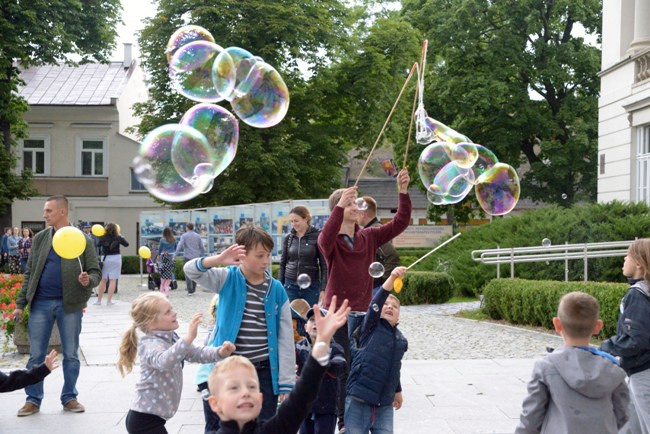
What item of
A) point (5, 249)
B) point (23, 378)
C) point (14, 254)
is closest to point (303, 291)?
point (23, 378)

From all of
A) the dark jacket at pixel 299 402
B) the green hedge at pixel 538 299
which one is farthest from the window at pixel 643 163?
the dark jacket at pixel 299 402

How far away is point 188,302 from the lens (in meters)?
19.5

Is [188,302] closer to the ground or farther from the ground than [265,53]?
closer to the ground

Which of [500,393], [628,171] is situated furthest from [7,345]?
[628,171]

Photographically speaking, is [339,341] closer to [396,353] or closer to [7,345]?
[396,353]

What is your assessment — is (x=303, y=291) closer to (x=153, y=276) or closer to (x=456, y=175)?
(x=456, y=175)

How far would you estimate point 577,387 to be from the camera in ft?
12.6

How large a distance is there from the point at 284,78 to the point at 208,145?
22.6 metres

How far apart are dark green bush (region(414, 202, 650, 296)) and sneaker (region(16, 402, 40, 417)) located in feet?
36.6

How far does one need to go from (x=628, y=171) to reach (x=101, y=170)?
29790 millimetres

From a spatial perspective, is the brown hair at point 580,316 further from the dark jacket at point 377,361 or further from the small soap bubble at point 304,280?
the small soap bubble at point 304,280

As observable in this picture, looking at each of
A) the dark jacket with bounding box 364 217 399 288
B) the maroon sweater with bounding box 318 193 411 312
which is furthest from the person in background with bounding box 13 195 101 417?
the dark jacket with bounding box 364 217 399 288

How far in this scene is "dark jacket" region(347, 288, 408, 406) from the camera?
510 centimetres

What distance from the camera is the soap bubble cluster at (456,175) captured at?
10.0 metres
